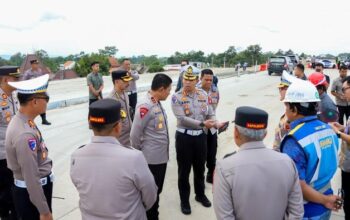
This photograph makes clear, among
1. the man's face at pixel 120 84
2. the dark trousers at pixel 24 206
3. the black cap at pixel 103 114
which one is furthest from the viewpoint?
the man's face at pixel 120 84

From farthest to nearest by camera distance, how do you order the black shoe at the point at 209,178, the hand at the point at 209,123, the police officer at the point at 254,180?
the black shoe at the point at 209,178 < the hand at the point at 209,123 < the police officer at the point at 254,180

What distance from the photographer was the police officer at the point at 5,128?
3418mm

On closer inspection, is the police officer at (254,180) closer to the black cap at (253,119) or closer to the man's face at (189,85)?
the black cap at (253,119)

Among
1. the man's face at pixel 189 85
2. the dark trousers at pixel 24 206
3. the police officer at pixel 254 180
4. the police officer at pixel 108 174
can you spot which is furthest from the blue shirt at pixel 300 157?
the dark trousers at pixel 24 206

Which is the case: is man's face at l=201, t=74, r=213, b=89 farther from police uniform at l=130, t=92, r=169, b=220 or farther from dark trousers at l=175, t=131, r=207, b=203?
police uniform at l=130, t=92, r=169, b=220

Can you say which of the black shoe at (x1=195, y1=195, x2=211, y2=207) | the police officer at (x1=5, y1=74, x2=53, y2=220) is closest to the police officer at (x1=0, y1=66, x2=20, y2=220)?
the police officer at (x1=5, y1=74, x2=53, y2=220)

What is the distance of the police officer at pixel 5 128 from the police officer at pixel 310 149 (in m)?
3.02

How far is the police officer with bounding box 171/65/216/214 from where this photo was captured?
3.89 metres

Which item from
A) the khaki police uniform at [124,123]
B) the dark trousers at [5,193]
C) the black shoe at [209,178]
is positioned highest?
the khaki police uniform at [124,123]

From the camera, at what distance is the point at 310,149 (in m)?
2.05

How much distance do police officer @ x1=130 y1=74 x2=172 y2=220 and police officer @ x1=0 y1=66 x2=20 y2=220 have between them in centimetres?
148

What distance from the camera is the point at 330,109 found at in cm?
358

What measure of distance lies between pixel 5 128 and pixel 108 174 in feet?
7.47

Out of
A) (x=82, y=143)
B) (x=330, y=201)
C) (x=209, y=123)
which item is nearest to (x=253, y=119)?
(x=330, y=201)
